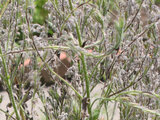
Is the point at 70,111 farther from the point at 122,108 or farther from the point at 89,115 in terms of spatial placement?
the point at 122,108

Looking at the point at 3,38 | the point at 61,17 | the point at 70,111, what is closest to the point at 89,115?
the point at 70,111

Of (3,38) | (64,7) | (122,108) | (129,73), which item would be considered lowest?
(122,108)

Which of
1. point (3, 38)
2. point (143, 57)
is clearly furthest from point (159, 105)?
point (3, 38)

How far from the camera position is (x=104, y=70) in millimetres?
1335

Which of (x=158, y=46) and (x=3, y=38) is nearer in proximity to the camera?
(x=158, y=46)

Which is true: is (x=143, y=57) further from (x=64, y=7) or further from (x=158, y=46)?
(x=64, y=7)

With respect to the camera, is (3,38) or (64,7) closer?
(64,7)

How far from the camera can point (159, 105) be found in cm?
129

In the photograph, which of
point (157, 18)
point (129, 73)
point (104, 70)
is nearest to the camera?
point (157, 18)

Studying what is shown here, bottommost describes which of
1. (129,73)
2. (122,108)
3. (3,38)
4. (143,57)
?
(122,108)

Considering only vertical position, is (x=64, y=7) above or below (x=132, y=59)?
above

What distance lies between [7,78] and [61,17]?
1.16 feet

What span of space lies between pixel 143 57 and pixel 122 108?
346mm

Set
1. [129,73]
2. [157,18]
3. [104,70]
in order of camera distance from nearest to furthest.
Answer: [157,18], [104,70], [129,73]
